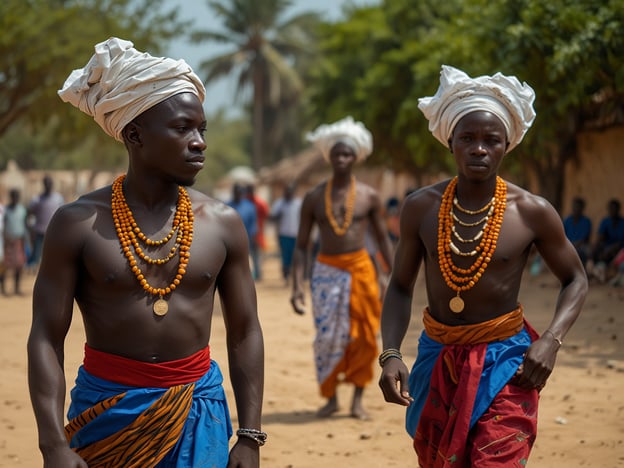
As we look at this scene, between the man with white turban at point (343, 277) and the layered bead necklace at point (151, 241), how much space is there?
4.67 meters

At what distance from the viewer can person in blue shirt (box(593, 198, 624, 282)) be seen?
49.4ft

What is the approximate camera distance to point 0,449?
682 cm

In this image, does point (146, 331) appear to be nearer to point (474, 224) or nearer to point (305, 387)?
point (474, 224)

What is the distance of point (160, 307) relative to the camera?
3.31 m

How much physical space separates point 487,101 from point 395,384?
54.6 inches

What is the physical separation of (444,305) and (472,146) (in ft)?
2.47

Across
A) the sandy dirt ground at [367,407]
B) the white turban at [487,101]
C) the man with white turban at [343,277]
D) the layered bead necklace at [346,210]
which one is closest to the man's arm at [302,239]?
the man with white turban at [343,277]

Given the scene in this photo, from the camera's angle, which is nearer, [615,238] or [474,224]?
[474,224]

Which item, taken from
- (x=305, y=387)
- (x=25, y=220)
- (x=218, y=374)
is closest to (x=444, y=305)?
(x=218, y=374)

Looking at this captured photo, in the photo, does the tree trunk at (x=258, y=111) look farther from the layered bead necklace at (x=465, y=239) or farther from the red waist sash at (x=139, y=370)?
the red waist sash at (x=139, y=370)

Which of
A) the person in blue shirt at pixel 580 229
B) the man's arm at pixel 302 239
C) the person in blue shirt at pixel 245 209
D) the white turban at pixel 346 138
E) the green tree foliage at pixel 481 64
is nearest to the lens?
the man's arm at pixel 302 239

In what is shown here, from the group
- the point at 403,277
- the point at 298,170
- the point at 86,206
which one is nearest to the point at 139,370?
the point at 86,206

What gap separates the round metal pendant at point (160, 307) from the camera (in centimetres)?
331

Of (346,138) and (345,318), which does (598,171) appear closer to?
(346,138)
